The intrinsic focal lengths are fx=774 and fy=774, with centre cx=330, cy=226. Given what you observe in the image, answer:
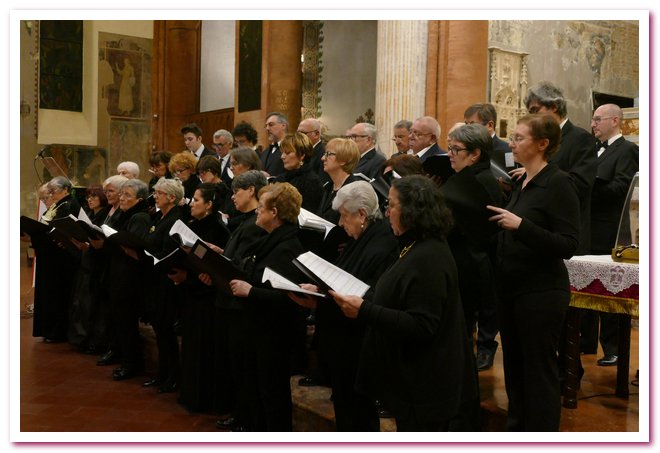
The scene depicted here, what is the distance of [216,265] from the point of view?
14.1 ft

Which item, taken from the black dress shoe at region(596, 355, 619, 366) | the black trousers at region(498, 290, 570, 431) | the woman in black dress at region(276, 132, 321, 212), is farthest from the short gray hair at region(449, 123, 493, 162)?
the black dress shoe at region(596, 355, 619, 366)

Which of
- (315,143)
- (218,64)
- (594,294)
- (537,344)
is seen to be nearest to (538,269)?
(537,344)

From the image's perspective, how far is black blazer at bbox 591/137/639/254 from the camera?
219 inches

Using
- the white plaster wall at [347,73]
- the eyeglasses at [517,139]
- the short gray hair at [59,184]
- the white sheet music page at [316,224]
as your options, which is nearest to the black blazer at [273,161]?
the short gray hair at [59,184]

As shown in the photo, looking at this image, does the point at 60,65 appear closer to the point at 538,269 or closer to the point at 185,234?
the point at 185,234

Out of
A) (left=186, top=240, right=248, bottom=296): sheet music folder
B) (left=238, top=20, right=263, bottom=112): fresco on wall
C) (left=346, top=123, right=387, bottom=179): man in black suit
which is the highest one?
(left=238, top=20, right=263, bottom=112): fresco on wall

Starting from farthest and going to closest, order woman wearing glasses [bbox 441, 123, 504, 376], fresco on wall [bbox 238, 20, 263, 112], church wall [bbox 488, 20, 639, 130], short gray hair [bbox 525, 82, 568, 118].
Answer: fresco on wall [bbox 238, 20, 263, 112] < church wall [bbox 488, 20, 639, 130] < short gray hair [bbox 525, 82, 568, 118] < woman wearing glasses [bbox 441, 123, 504, 376]

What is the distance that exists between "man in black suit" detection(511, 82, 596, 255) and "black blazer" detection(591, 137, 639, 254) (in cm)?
70

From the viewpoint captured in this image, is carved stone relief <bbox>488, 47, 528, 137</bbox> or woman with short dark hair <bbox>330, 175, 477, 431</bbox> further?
carved stone relief <bbox>488, 47, 528, 137</bbox>

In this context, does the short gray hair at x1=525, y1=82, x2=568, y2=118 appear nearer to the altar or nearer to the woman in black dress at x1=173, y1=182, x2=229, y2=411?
the altar

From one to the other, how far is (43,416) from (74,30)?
42.9 ft

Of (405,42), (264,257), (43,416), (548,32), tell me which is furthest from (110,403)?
(548,32)

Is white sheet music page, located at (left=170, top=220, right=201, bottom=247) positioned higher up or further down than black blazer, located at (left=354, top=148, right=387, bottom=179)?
further down
